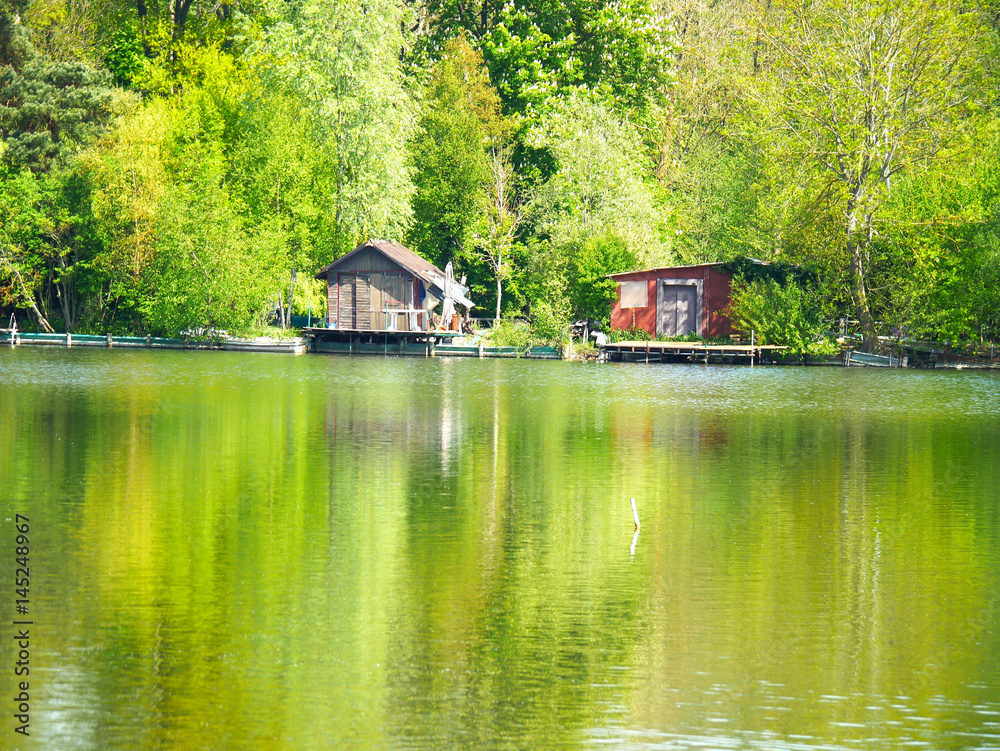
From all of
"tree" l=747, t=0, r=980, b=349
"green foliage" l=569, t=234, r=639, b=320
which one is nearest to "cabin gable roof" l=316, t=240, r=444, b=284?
"green foliage" l=569, t=234, r=639, b=320

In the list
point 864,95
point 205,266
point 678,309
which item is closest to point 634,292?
point 678,309

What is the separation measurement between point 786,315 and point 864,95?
1139cm

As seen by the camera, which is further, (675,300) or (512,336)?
(512,336)

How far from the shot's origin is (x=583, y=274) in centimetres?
6594

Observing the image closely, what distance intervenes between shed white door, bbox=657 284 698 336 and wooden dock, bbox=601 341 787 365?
72.0 inches

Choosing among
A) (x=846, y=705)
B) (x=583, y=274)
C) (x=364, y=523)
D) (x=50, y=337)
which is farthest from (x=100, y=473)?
(x=50, y=337)

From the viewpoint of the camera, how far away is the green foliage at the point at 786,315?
61.1 meters

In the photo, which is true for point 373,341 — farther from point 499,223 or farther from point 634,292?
point 634,292

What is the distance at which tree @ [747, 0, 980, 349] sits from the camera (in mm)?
56719

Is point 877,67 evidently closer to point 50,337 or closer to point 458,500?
point 458,500

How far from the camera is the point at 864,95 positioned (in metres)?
57.1

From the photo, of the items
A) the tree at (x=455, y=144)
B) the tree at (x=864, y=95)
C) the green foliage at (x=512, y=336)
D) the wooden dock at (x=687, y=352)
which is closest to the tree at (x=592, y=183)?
the tree at (x=455, y=144)

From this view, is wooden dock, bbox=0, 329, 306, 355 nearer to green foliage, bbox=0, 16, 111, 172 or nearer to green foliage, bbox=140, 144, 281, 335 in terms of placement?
green foliage, bbox=140, 144, 281, 335

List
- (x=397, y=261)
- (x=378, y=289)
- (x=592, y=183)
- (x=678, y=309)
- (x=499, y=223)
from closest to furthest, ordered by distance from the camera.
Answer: (x=678, y=309)
(x=397, y=261)
(x=378, y=289)
(x=592, y=183)
(x=499, y=223)
